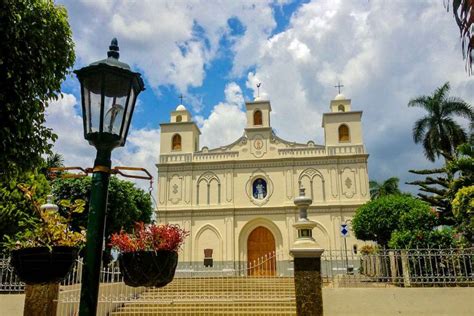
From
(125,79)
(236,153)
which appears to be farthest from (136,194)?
(125,79)

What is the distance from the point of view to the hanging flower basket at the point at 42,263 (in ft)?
9.65

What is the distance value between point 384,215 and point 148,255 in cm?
1476

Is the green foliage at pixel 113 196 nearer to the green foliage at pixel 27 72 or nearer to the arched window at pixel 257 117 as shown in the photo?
the arched window at pixel 257 117

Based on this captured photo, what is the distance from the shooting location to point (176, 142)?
24.6 m

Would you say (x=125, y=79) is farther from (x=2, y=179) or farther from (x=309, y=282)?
(x=309, y=282)

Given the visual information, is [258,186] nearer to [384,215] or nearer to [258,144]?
[258,144]

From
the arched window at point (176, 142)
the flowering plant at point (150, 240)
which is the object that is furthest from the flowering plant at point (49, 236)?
the arched window at point (176, 142)

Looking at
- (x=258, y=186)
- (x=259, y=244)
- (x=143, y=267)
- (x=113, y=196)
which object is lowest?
(x=143, y=267)

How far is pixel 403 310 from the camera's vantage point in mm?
8281

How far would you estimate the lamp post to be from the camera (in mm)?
2682

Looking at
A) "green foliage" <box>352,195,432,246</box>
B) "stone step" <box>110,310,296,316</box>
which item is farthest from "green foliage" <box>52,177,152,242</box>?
"green foliage" <box>352,195,432,246</box>

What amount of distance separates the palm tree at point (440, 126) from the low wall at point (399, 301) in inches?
570

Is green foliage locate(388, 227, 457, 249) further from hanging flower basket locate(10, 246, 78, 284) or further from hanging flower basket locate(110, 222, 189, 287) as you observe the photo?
hanging flower basket locate(10, 246, 78, 284)

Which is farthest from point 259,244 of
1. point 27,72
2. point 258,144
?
point 27,72
